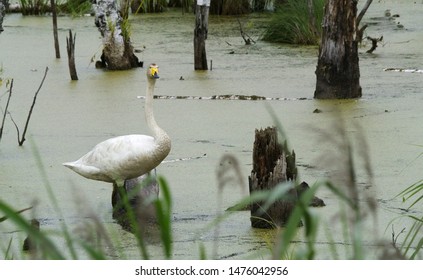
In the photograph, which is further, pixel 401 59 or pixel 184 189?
pixel 401 59

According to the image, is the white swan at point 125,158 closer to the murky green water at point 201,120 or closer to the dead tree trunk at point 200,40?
the murky green water at point 201,120

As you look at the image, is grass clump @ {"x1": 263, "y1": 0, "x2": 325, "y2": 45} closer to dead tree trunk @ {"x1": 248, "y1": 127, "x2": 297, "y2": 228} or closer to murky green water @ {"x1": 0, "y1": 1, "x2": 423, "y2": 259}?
murky green water @ {"x1": 0, "y1": 1, "x2": 423, "y2": 259}

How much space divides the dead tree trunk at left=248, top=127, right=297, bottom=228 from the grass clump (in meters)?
6.77

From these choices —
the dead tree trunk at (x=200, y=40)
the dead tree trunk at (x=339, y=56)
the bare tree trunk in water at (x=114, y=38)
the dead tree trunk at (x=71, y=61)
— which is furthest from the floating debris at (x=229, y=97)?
the bare tree trunk in water at (x=114, y=38)

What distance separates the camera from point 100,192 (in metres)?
6.05

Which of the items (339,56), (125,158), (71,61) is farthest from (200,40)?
(125,158)

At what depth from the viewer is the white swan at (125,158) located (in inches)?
215

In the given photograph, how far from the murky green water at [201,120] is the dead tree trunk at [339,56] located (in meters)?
0.16

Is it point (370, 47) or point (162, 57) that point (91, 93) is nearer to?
point (162, 57)

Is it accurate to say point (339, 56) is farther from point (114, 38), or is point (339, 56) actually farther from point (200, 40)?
point (114, 38)

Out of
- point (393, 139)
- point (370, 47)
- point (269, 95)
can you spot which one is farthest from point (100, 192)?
point (370, 47)

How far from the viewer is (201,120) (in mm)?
8203

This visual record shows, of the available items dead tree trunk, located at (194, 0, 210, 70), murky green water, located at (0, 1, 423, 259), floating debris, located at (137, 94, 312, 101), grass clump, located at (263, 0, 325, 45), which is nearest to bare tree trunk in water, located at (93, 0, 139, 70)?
murky green water, located at (0, 1, 423, 259)
